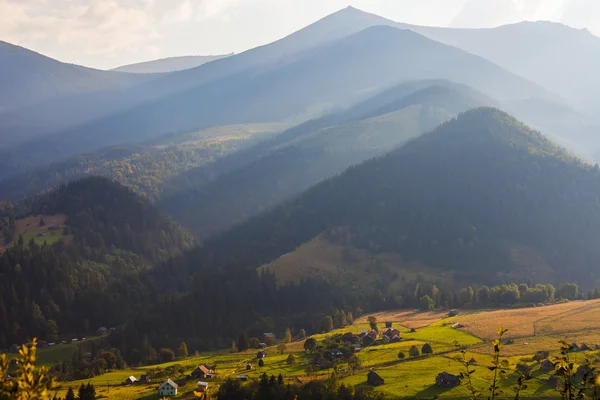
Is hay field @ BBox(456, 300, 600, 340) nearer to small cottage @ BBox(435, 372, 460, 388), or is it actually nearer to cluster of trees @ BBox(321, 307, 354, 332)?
small cottage @ BBox(435, 372, 460, 388)

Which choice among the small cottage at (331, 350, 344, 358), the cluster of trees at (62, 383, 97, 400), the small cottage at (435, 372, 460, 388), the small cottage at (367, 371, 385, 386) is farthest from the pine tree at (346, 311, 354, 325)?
the cluster of trees at (62, 383, 97, 400)

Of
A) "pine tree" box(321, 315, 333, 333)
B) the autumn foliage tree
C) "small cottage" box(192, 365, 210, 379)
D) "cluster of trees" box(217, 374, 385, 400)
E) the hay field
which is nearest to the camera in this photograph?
the autumn foliage tree

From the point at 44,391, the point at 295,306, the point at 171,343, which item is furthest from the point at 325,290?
the point at 44,391

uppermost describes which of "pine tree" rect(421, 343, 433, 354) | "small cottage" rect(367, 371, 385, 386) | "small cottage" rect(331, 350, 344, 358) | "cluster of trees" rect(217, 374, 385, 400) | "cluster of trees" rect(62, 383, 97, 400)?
"cluster of trees" rect(62, 383, 97, 400)

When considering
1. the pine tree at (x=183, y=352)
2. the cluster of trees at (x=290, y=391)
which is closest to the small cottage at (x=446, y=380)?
the cluster of trees at (x=290, y=391)

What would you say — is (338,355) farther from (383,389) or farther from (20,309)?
(20,309)
